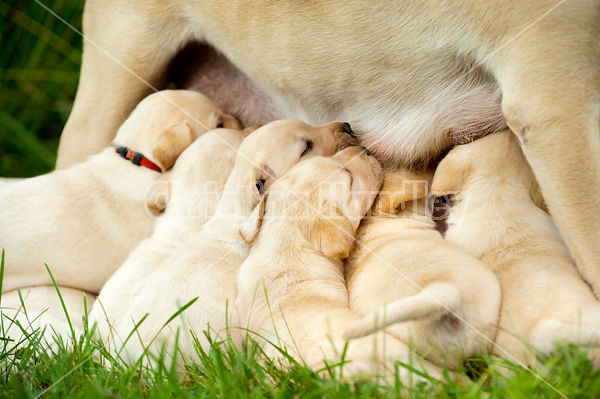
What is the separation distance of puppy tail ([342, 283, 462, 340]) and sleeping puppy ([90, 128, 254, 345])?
0.87 m

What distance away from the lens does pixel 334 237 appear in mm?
2105

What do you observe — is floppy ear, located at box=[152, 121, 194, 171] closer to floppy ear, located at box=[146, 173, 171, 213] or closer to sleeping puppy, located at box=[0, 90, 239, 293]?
sleeping puppy, located at box=[0, 90, 239, 293]

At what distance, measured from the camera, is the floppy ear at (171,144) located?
2664mm

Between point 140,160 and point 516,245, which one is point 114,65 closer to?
point 140,160

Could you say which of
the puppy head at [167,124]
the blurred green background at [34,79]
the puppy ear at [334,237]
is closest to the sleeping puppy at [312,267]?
the puppy ear at [334,237]

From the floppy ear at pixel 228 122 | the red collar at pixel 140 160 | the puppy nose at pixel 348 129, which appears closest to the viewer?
the puppy nose at pixel 348 129

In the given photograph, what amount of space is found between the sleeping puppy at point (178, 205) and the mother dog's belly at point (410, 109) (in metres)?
0.33

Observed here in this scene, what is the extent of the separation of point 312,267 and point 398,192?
15.7 inches

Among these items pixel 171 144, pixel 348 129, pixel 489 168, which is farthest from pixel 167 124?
pixel 489 168

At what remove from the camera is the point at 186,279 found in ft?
6.91

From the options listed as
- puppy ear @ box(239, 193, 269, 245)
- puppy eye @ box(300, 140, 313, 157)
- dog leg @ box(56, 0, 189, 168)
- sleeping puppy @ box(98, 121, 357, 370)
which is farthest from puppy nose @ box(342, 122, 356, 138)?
dog leg @ box(56, 0, 189, 168)

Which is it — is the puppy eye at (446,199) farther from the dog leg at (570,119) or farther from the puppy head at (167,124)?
the puppy head at (167,124)

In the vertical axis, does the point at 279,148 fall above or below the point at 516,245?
above

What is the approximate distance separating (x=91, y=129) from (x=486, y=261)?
70.7 inches
